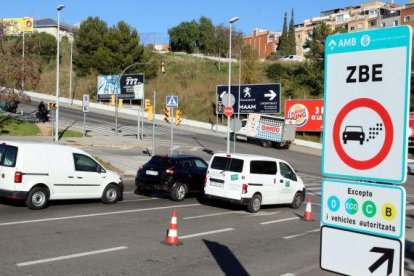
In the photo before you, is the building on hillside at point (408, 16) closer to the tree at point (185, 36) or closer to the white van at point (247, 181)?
the tree at point (185, 36)

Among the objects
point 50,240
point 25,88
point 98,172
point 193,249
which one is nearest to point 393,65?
point 193,249

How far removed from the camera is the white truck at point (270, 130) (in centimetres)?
4853

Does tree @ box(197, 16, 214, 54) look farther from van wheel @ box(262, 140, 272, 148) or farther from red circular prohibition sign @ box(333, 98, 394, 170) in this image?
red circular prohibition sign @ box(333, 98, 394, 170)

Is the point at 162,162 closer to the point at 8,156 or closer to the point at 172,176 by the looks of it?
the point at 172,176

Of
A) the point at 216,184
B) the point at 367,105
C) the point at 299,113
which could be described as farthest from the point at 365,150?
the point at 299,113

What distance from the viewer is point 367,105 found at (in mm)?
3051

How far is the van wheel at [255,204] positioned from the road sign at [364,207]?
42.6 ft

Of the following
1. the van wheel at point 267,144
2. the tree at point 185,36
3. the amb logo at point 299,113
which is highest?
the tree at point 185,36

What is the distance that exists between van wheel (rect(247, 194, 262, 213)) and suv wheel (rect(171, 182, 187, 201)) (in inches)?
110

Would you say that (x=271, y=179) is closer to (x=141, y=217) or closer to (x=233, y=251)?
(x=141, y=217)

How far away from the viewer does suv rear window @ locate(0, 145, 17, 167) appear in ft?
46.4

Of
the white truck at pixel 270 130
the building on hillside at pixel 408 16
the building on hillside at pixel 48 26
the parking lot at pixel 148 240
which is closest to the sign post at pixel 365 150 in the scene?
the parking lot at pixel 148 240

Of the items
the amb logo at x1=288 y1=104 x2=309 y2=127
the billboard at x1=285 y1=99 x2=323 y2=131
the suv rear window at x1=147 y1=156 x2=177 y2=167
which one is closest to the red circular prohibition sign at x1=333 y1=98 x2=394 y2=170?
the suv rear window at x1=147 y1=156 x2=177 y2=167

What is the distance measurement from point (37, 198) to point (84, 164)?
6.52ft
